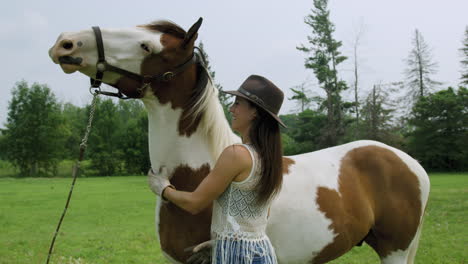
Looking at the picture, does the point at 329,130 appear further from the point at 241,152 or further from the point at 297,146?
the point at 241,152

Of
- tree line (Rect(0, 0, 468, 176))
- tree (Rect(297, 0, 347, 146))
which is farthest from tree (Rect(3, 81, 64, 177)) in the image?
tree (Rect(297, 0, 347, 146))

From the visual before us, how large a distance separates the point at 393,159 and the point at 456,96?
119ft

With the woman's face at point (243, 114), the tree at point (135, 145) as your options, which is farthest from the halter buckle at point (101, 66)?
the tree at point (135, 145)

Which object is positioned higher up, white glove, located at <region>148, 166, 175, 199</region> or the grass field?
white glove, located at <region>148, 166, 175, 199</region>

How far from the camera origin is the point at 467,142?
1216 inches

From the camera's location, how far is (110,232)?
30.0ft

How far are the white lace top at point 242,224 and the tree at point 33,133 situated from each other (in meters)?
46.4

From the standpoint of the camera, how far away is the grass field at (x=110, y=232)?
6699 millimetres

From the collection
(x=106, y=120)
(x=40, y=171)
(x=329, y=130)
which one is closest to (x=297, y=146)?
(x=329, y=130)

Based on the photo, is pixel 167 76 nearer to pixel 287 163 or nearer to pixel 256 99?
pixel 256 99

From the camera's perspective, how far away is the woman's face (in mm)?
2021

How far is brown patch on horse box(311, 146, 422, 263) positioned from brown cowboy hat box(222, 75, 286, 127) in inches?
47.8

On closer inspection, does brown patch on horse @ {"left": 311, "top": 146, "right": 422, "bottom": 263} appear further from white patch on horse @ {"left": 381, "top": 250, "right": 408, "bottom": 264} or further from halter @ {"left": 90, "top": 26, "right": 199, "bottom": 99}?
halter @ {"left": 90, "top": 26, "right": 199, "bottom": 99}

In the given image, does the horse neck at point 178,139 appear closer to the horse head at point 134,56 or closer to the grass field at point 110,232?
the horse head at point 134,56
